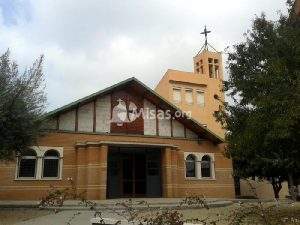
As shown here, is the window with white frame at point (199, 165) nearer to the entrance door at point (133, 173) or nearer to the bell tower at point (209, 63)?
the entrance door at point (133, 173)

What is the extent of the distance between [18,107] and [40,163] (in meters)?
7.23

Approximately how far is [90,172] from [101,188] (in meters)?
1.06

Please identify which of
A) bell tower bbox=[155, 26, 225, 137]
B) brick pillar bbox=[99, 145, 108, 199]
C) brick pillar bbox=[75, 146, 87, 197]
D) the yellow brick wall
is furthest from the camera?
bell tower bbox=[155, 26, 225, 137]

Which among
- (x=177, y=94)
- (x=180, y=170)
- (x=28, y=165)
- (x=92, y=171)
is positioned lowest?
(x=92, y=171)

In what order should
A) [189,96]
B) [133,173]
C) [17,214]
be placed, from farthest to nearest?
[189,96] < [133,173] < [17,214]

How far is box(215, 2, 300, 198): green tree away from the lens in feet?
42.7

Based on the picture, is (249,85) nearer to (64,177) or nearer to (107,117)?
(107,117)

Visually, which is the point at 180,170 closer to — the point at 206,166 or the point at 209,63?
the point at 206,166

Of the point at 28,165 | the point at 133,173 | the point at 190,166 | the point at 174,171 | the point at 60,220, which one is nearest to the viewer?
the point at 60,220

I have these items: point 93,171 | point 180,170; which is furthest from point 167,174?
point 93,171

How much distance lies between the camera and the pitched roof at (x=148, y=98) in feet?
72.4

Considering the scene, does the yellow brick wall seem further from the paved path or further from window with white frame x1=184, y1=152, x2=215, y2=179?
the paved path

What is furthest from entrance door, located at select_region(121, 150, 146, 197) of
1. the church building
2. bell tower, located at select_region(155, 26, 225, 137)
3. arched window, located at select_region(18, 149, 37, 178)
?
bell tower, located at select_region(155, 26, 225, 137)

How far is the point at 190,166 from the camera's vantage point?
25.2m
